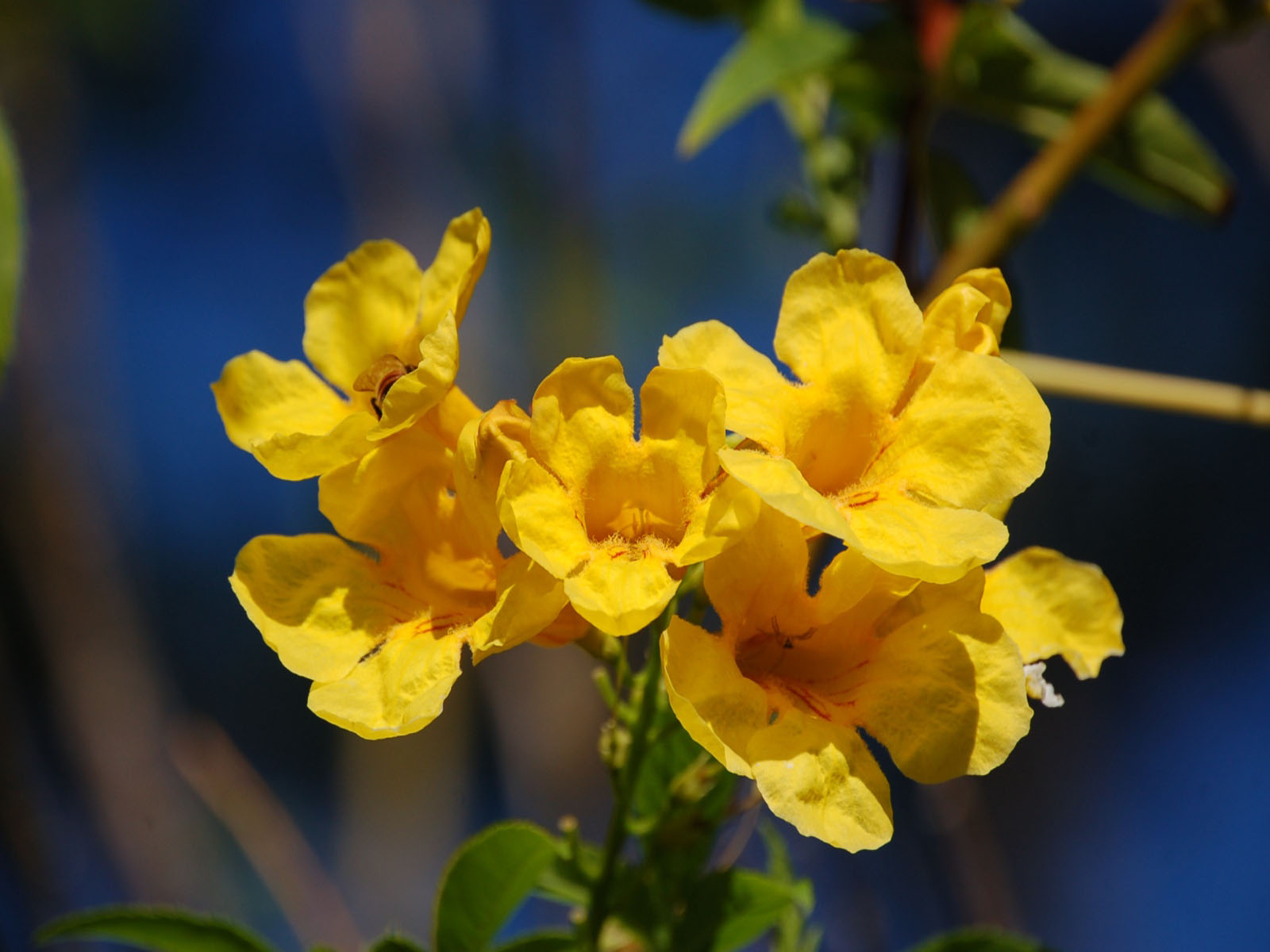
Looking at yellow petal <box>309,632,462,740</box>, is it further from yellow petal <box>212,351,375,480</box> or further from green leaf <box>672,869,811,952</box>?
green leaf <box>672,869,811,952</box>

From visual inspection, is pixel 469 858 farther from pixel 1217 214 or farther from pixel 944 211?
pixel 1217 214

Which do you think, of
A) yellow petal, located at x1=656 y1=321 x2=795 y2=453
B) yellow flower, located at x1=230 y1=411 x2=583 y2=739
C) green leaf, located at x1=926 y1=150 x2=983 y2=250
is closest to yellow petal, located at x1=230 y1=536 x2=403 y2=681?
yellow flower, located at x1=230 y1=411 x2=583 y2=739

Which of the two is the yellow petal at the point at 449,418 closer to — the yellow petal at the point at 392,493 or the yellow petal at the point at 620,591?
the yellow petal at the point at 392,493

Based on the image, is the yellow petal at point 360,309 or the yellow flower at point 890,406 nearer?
the yellow flower at point 890,406

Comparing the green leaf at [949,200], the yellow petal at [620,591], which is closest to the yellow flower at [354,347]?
the yellow petal at [620,591]

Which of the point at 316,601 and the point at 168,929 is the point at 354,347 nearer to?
the point at 316,601

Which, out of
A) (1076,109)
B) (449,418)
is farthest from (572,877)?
(1076,109)
